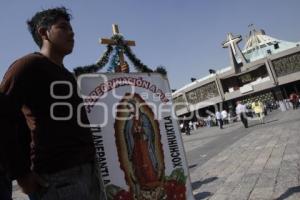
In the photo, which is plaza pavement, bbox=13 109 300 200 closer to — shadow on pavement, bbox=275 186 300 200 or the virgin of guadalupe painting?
shadow on pavement, bbox=275 186 300 200

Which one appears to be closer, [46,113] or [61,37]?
[46,113]

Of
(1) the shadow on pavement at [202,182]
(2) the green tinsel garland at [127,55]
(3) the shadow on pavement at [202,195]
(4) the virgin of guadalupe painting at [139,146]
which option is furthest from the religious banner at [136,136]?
(1) the shadow on pavement at [202,182]

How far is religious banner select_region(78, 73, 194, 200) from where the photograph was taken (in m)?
3.36

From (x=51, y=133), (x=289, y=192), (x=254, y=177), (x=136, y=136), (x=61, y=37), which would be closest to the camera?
(x=51, y=133)

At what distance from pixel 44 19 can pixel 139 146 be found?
1.50 metres

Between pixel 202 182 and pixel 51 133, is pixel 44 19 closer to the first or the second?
pixel 51 133

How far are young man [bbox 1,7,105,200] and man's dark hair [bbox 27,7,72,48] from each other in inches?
11.0

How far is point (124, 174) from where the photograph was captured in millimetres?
3408

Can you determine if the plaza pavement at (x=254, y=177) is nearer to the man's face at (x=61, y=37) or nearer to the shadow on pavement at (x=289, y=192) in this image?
the shadow on pavement at (x=289, y=192)

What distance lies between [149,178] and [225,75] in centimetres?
4948

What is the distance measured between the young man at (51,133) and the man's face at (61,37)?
151 millimetres

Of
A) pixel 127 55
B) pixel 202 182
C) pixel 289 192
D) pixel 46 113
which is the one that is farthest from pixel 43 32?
pixel 202 182

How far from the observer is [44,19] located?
268 centimetres

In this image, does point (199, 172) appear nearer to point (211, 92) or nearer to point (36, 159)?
point (36, 159)
